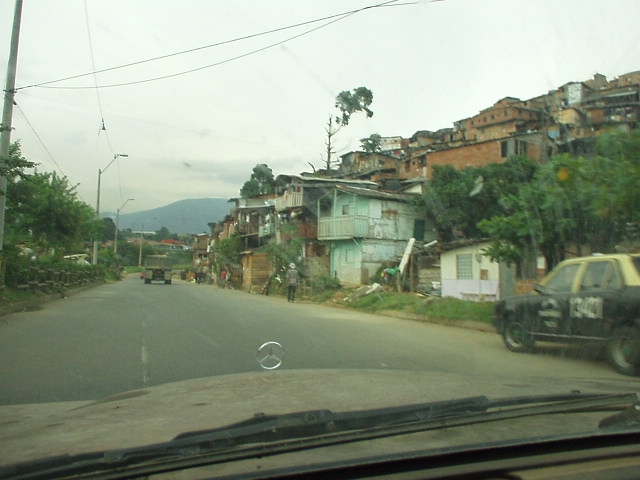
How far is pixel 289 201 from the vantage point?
4844 centimetres

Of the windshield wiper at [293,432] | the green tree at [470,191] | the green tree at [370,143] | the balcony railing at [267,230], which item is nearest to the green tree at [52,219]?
the green tree at [470,191]

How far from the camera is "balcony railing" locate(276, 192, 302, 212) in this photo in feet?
153

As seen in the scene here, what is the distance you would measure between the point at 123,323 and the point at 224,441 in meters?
13.6

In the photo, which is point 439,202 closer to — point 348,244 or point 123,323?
point 348,244

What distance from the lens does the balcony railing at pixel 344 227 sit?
37344mm

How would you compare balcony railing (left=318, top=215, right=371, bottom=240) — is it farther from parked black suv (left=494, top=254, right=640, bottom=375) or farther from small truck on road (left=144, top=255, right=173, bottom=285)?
small truck on road (left=144, top=255, right=173, bottom=285)

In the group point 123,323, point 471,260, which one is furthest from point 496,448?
point 471,260

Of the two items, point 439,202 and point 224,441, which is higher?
point 439,202

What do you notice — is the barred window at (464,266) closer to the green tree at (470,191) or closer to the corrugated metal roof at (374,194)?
the green tree at (470,191)

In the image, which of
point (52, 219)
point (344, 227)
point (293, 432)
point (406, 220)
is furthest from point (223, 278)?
point (293, 432)

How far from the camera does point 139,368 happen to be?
8766mm

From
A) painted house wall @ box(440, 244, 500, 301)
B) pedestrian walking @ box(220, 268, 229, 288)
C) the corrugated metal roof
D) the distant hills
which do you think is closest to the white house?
painted house wall @ box(440, 244, 500, 301)

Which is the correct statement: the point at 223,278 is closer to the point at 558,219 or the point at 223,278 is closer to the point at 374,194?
the point at 374,194

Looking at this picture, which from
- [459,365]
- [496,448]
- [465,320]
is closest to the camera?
[496,448]
